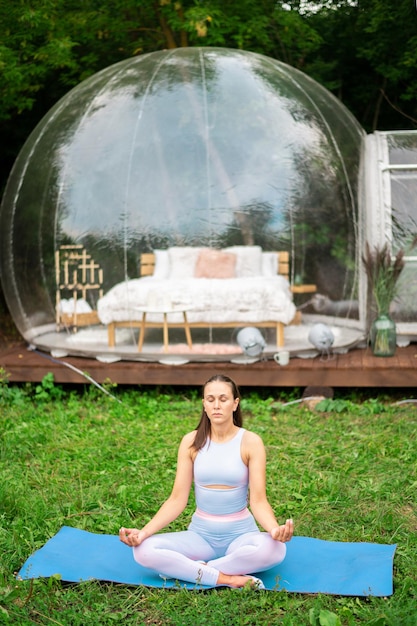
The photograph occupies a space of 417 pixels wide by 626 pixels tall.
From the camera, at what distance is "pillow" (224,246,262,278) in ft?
23.8

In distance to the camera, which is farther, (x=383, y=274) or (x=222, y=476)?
(x=383, y=274)

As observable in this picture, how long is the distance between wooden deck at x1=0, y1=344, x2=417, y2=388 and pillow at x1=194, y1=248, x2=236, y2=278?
2.54 ft

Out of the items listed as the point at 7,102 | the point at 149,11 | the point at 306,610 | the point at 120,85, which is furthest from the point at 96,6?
the point at 306,610

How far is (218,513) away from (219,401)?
0.48 metres

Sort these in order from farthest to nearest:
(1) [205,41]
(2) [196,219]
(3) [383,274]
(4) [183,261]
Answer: (1) [205,41], (3) [383,274], (4) [183,261], (2) [196,219]

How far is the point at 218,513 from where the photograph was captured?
142 inches

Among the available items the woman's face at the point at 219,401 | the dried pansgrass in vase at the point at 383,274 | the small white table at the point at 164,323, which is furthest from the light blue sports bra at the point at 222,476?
the dried pansgrass in vase at the point at 383,274

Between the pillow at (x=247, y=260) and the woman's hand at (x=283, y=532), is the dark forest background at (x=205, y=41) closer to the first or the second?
the pillow at (x=247, y=260)

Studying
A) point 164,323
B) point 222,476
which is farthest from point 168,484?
point 164,323

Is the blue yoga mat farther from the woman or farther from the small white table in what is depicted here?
the small white table

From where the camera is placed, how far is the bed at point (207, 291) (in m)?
7.17

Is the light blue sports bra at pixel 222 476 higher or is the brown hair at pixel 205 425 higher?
the brown hair at pixel 205 425

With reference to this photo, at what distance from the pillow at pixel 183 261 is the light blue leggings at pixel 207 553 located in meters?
3.88

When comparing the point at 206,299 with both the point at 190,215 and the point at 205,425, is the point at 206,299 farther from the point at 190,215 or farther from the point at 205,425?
the point at 205,425
